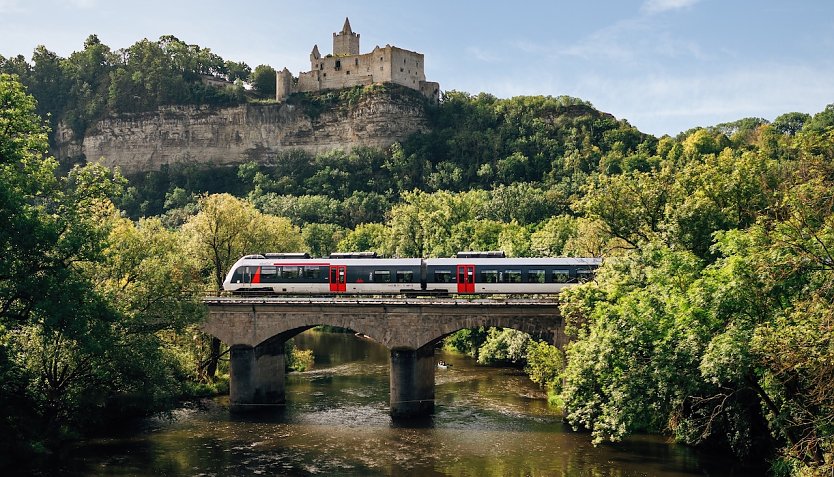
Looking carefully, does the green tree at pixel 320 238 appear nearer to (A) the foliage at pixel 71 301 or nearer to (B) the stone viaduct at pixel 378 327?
(B) the stone viaduct at pixel 378 327

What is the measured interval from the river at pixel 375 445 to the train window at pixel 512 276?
7561 millimetres

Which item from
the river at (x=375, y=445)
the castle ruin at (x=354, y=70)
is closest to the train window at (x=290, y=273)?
the river at (x=375, y=445)

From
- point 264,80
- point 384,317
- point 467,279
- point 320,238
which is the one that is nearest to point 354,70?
point 264,80

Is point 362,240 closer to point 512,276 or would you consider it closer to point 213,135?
point 512,276

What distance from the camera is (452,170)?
136750mm

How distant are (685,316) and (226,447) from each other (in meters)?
23.1

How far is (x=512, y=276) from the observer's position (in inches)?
1959

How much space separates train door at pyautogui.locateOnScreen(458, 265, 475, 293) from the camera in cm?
5031

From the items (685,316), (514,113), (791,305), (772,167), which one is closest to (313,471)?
(685,316)

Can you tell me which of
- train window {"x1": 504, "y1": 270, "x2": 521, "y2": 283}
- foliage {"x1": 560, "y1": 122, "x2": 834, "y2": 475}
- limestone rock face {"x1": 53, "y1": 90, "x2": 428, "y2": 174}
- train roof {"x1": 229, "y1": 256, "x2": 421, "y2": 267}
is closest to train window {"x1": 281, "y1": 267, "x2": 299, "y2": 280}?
train roof {"x1": 229, "y1": 256, "x2": 421, "y2": 267}

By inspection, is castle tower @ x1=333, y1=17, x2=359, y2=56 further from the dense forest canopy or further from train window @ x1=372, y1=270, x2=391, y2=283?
train window @ x1=372, y1=270, x2=391, y2=283

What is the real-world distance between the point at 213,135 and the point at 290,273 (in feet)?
410

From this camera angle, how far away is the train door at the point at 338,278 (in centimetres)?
5225

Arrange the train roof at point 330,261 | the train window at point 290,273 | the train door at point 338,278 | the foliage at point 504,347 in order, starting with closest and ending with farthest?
1. the train roof at point 330,261
2. the train door at point 338,278
3. the train window at point 290,273
4. the foliage at point 504,347
